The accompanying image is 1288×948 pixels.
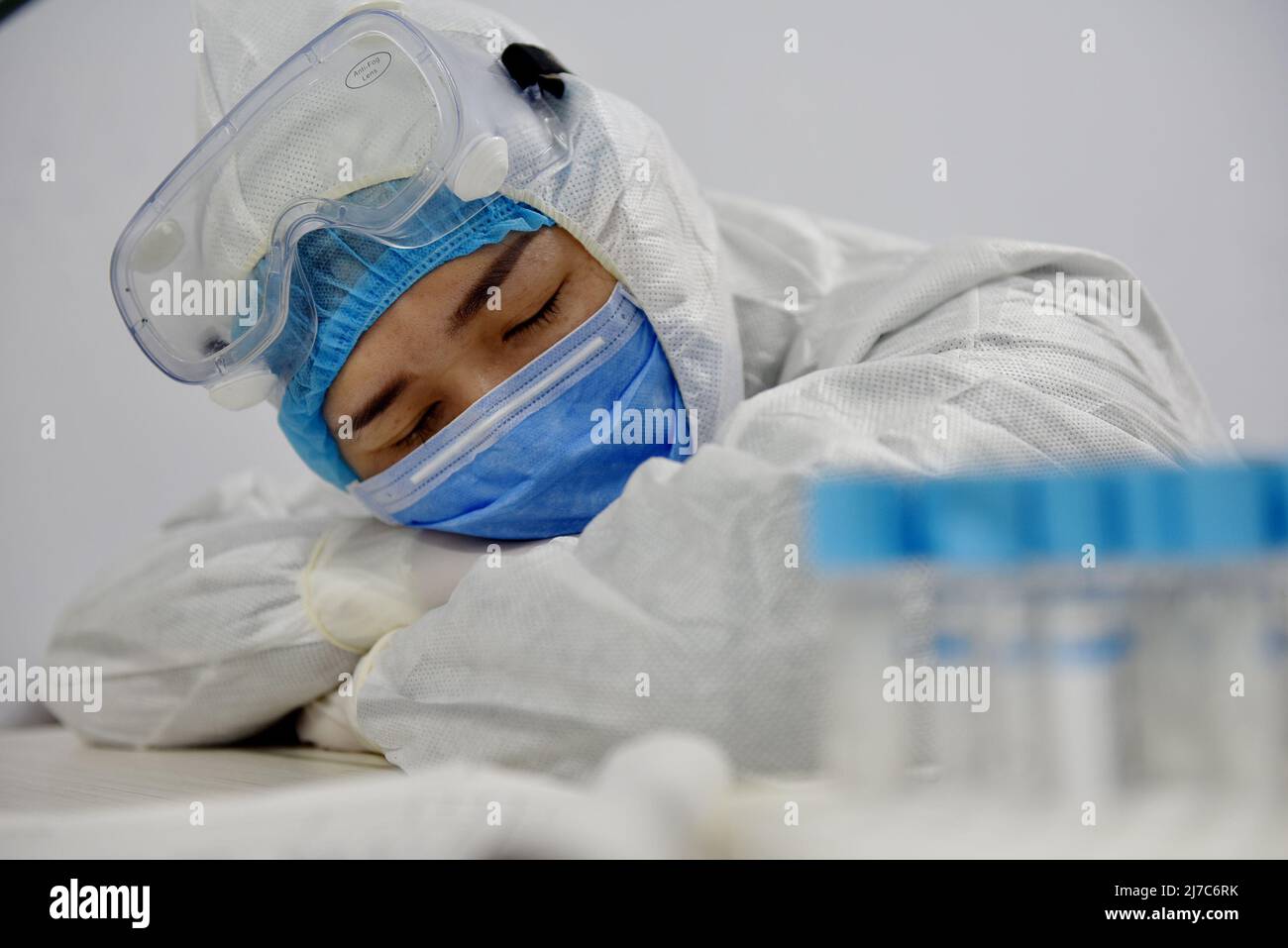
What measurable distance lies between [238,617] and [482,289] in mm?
335

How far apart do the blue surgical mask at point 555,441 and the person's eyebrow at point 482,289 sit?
2.2 inches

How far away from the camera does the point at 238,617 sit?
0.93 meters

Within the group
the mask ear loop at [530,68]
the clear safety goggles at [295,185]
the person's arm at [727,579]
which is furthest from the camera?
the mask ear loop at [530,68]

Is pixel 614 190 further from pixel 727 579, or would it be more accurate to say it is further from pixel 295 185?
pixel 727 579

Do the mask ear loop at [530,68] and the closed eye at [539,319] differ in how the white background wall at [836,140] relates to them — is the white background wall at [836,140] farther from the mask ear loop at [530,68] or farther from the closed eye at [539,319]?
the closed eye at [539,319]

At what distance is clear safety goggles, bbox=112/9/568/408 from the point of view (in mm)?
821

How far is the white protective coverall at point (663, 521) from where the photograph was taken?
21.4 inches

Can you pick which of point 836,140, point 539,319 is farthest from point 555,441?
point 836,140

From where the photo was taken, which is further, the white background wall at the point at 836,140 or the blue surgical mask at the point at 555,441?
the white background wall at the point at 836,140

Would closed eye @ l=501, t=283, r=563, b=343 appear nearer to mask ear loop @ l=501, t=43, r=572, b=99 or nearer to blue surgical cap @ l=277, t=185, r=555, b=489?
blue surgical cap @ l=277, t=185, r=555, b=489

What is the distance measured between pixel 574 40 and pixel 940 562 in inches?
38.2

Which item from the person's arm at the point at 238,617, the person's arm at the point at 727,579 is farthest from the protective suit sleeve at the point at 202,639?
the person's arm at the point at 727,579

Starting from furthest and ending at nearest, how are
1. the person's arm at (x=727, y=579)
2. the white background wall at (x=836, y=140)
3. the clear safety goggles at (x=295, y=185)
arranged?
the white background wall at (x=836, y=140)
the clear safety goggles at (x=295, y=185)
the person's arm at (x=727, y=579)

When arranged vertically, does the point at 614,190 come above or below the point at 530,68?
below
